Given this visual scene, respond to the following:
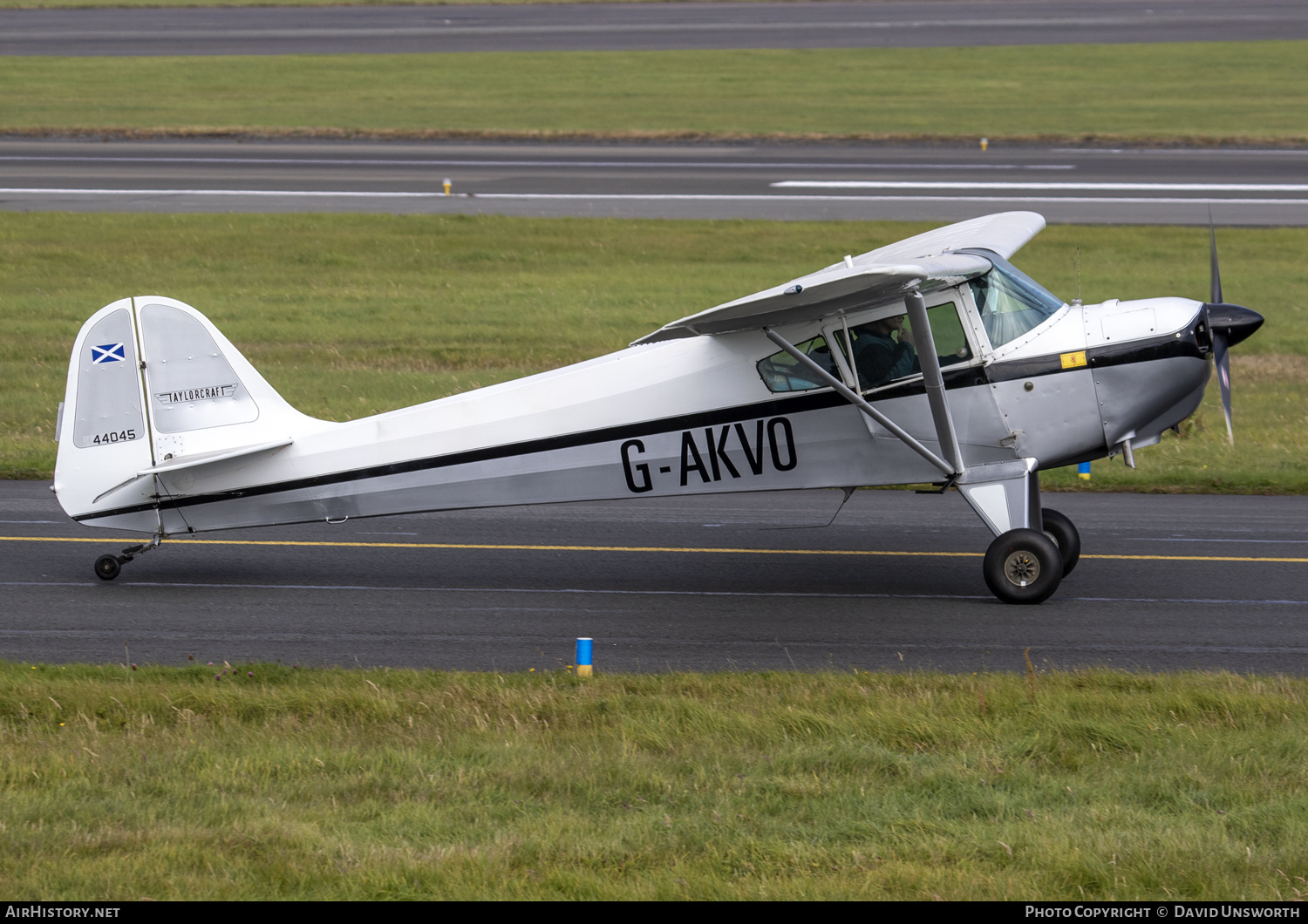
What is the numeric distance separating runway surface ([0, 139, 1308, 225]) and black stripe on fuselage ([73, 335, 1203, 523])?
62.2ft

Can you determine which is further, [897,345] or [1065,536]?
[1065,536]

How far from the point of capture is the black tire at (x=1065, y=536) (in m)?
11.5

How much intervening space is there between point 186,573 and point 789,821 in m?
7.51

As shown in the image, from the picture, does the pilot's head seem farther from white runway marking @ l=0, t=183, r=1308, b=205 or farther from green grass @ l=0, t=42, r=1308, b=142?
green grass @ l=0, t=42, r=1308, b=142

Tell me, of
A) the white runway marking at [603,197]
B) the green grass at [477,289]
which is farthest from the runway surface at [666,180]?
the green grass at [477,289]

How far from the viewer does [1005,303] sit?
11.0 metres

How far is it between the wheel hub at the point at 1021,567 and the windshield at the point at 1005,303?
177 cm

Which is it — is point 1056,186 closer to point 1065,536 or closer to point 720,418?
point 1065,536

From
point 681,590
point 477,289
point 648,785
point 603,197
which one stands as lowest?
point 681,590

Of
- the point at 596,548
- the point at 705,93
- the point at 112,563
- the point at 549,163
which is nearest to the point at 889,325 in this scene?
the point at 596,548

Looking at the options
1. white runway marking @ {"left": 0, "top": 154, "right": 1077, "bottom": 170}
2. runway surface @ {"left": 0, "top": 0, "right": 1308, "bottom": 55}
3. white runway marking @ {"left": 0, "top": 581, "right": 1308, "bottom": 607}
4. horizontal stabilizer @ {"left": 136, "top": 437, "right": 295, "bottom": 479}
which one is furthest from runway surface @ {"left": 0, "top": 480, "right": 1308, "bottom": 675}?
runway surface @ {"left": 0, "top": 0, "right": 1308, "bottom": 55}

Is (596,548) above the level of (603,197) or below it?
below

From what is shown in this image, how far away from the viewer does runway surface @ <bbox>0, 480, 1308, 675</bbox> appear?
9.98 metres

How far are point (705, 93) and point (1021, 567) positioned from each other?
40.0 meters
